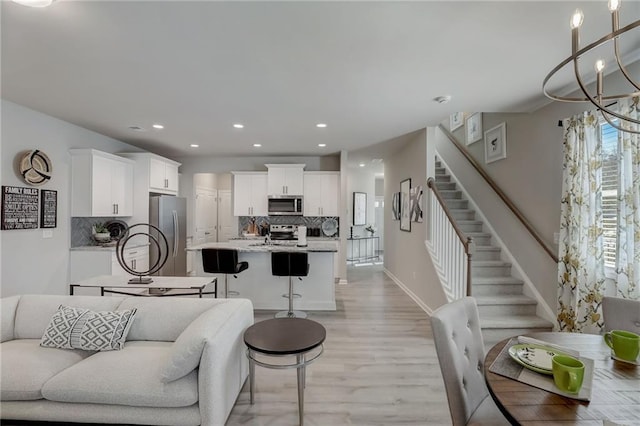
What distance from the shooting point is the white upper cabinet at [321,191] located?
6.33m

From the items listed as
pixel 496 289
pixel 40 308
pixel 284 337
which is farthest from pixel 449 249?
pixel 40 308

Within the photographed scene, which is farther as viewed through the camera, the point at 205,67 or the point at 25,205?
the point at 25,205

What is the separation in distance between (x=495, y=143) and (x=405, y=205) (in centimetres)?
180

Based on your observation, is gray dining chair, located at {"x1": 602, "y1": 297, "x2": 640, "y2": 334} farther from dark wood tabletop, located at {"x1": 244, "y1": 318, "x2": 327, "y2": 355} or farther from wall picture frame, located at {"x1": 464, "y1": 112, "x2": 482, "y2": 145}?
wall picture frame, located at {"x1": 464, "y1": 112, "x2": 482, "y2": 145}

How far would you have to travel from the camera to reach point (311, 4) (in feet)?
5.88

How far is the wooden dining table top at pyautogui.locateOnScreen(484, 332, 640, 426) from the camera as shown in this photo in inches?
38.8

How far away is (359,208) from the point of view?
8.94m

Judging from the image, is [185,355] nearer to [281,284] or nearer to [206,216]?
[281,284]

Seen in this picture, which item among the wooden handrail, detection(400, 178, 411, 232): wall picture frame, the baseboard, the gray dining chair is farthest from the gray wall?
the gray dining chair

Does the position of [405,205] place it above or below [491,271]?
above

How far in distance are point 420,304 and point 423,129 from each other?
2725 mm

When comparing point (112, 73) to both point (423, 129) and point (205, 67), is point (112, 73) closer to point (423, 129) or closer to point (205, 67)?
point (205, 67)

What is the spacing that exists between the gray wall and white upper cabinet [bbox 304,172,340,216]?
132 cm

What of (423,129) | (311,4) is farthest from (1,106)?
(423,129)
